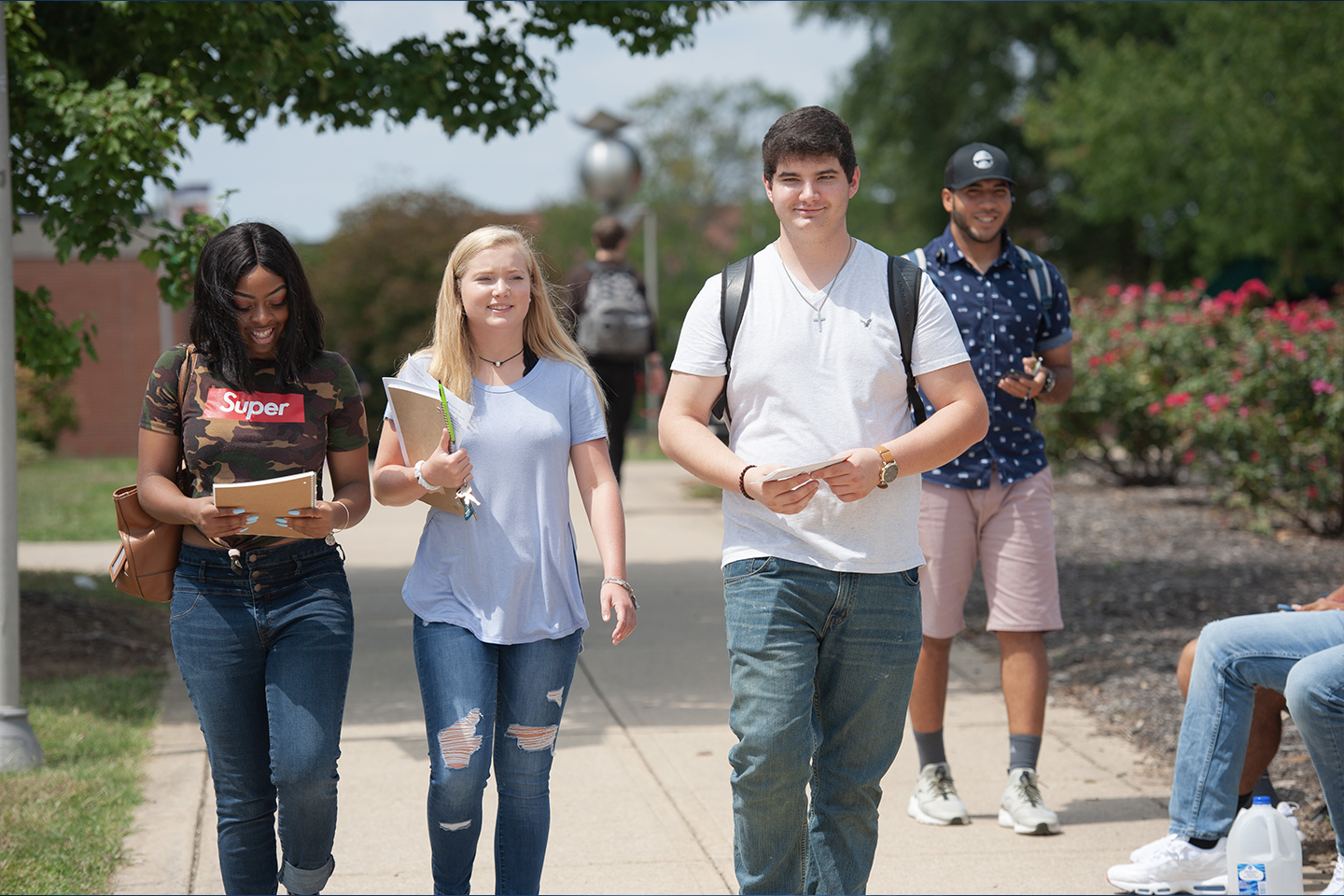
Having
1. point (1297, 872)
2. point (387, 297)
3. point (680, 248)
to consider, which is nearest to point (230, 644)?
point (1297, 872)

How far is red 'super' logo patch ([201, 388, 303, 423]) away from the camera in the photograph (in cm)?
299

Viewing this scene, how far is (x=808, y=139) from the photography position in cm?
286

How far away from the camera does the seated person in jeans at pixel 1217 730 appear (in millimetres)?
3449

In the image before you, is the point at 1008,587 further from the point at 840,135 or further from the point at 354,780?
the point at 354,780

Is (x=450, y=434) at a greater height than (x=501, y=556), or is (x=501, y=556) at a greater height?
(x=450, y=434)

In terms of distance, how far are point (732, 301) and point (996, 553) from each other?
1.72 metres

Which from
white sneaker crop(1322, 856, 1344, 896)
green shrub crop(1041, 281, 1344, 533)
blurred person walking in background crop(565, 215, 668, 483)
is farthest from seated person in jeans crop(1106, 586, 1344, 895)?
green shrub crop(1041, 281, 1344, 533)

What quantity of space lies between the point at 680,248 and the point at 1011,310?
153 feet

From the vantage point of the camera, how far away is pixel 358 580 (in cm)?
830

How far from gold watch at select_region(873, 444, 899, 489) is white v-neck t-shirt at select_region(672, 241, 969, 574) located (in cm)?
8

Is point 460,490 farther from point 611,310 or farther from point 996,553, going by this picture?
point 611,310

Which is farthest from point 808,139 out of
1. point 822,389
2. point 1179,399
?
point 1179,399

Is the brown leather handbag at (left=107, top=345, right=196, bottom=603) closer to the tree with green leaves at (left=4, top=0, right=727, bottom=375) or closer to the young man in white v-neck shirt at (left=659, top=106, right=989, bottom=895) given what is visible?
the young man in white v-neck shirt at (left=659, top=106, right=989, bottom=895)

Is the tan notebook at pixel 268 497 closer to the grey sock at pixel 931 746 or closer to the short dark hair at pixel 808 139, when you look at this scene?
the short dark hair at pixel 808 139
